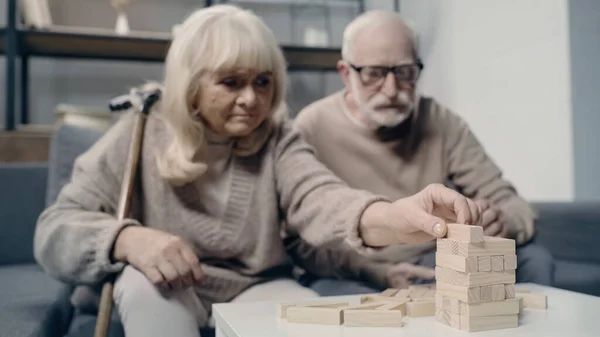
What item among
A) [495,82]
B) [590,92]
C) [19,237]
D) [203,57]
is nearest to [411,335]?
[203,57]

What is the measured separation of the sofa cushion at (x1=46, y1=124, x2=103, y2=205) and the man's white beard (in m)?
0.74

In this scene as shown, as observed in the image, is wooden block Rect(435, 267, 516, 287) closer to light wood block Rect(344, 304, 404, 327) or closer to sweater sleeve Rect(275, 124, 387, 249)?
light wood block Rect(344, 304, 404, 327)

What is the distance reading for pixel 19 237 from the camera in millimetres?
1702

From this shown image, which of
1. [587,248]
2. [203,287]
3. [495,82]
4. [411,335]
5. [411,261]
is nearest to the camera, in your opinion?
[411,335]

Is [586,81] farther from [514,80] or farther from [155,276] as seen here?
[155,276]

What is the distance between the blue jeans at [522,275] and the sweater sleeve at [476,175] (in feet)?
0.38

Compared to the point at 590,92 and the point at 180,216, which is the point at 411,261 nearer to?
the point at 180,216

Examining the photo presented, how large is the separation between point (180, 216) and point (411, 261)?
52 centimetres

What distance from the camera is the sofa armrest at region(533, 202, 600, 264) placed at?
1.60 meters

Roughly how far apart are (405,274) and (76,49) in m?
1.97

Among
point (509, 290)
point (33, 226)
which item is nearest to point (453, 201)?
point (509, 290)

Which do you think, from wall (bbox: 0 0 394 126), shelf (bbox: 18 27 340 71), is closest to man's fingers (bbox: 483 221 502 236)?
wall (bbox: 0 0 394 126)

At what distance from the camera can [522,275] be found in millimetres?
1212

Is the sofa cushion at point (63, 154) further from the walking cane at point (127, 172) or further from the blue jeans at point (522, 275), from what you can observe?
the blue jeans at point (522, 275)
